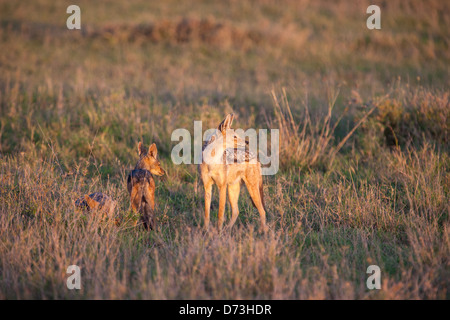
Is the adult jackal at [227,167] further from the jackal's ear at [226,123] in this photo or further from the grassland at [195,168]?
the grassland at [195,168]

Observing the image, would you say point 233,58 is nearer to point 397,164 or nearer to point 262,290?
point 397,164

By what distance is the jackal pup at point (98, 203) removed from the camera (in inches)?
199

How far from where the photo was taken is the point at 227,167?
16.0 feet

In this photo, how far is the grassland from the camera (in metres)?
4.06

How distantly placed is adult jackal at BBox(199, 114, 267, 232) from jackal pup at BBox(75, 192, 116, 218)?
125 centimetres

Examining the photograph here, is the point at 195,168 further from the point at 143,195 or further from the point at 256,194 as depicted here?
the point at 256,194

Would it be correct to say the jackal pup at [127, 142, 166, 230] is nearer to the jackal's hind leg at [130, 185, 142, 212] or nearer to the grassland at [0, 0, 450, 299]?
the jackal's hind leg at [130, 185, 142, 212]

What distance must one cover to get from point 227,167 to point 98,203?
172 cm

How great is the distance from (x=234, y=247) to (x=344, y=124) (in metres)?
5.51

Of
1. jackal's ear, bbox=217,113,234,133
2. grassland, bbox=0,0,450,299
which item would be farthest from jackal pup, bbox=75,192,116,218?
jackal's ear, bbox=217,113,234,133

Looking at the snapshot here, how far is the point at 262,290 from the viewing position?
3.95m

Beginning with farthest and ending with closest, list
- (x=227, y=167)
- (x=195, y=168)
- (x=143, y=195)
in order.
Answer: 1. (x=195, y=168)
2. (x=143, y=195)
3. (x=227, y=167)

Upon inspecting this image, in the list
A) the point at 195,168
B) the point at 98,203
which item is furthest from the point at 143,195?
the point at 195,168

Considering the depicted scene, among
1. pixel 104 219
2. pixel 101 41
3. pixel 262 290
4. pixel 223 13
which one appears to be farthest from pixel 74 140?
pixel 223 13
